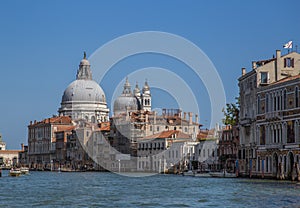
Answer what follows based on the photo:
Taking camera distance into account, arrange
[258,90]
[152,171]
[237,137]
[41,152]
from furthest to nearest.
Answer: [41,152]
[152,171]
[237,137]
[258,90]

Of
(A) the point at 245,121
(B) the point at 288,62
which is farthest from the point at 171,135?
(B) the point at 288,62

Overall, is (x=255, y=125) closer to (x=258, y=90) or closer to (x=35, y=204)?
(x=258, y=90)

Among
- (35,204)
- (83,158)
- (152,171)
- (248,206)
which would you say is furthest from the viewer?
(83,158)

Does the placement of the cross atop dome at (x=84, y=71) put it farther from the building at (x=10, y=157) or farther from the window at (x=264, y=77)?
the window at (x=264, y=77)

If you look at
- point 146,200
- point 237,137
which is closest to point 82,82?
point 237,137

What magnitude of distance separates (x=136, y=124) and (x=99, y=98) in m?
37.1

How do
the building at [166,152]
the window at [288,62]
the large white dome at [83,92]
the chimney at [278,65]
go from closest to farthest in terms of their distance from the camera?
the chimney at [278,65]
the window at [288,62]
the building at [166,152]
the large white dome at [83,92]

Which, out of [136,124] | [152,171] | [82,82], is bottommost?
[152,171]

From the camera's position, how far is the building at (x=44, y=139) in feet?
387

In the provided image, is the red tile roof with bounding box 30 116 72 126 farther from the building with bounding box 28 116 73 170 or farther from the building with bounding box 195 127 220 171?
the building with bounding box 195 127 220 171

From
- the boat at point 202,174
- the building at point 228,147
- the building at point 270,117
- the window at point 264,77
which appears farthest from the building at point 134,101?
the window at point 264,77

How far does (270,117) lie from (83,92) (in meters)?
81.0

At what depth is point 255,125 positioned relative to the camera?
50.3m

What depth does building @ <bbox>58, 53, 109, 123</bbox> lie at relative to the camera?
4904 inches
